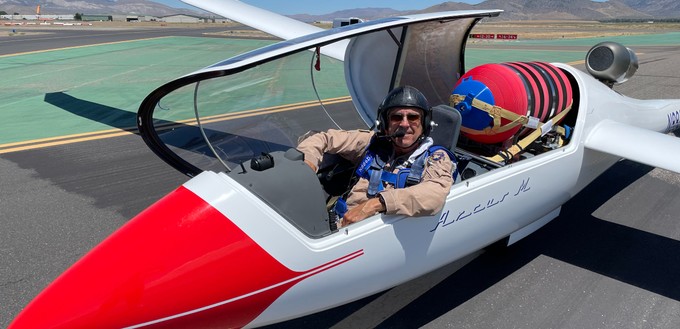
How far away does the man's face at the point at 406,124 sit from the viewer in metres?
3.04

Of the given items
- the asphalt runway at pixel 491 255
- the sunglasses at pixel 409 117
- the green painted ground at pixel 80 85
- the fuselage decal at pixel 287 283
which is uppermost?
the sunglasses at pixel 409 117

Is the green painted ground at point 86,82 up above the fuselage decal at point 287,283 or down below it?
below

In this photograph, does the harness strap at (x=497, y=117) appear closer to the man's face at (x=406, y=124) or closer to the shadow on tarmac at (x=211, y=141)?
the man's face at (x=406, y=124)

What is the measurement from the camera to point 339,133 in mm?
3518

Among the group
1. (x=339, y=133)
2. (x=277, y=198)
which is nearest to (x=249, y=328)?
(x=277, y=198)

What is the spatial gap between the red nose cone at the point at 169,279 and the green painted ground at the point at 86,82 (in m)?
6.11

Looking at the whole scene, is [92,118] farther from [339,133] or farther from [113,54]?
[113,54]

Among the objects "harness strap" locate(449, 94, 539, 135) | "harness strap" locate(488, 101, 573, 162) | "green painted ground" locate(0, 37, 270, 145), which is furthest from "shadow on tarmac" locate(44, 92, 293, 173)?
"green painted ground" locate(0, 37, 270, 145)

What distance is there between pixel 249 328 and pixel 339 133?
1.63 m

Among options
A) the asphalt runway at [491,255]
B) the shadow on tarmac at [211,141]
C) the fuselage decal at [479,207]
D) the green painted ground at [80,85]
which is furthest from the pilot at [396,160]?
the green painted ground at [80,85]

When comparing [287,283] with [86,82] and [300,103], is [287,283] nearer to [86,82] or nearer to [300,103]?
[300,103]

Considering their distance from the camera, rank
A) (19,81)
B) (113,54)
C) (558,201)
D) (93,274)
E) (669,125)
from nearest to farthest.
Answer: (93,274) → (558,201) → (669,125) → (19,81) → (113,54)

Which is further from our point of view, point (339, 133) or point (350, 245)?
point (339, 133)

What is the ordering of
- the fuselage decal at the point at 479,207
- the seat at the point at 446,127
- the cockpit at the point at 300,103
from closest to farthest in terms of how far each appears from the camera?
the cockpit at the point at 300,103, the fuselage decal at the point at 479,207, the seat at the point at 446,127
